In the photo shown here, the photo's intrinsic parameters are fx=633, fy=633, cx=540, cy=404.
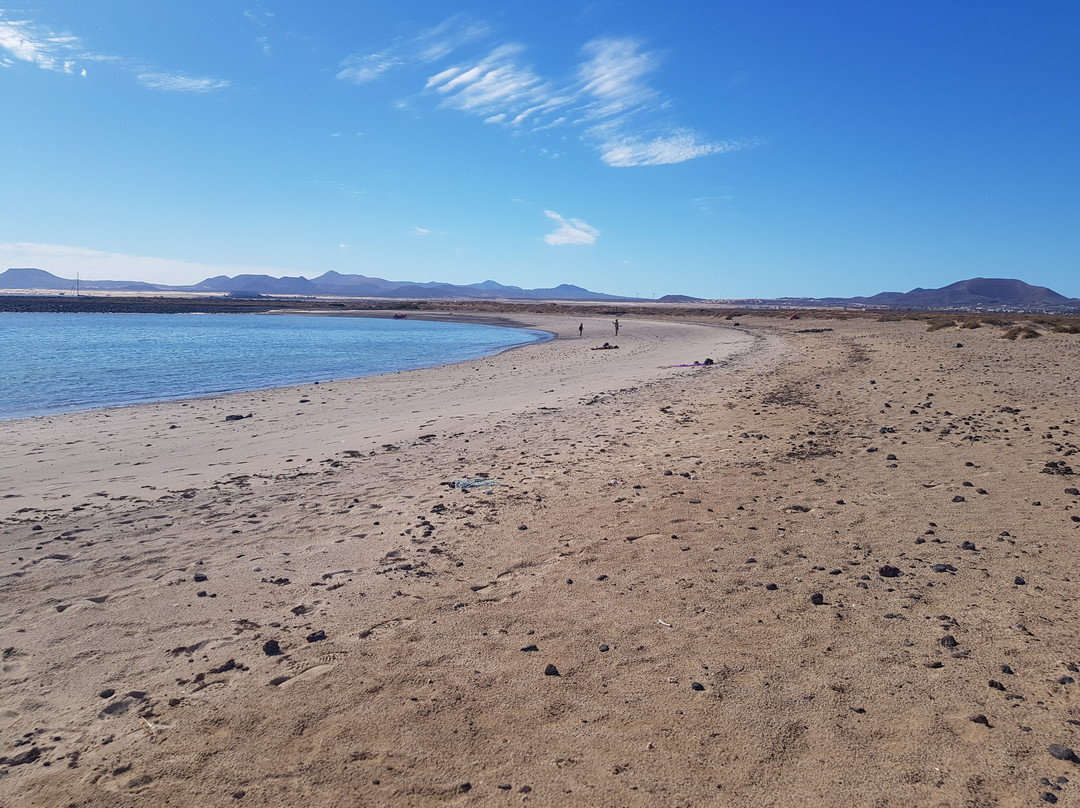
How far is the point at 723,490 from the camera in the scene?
7.74 m

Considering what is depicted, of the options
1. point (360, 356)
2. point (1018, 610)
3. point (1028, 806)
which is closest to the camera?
point (1028, 806)

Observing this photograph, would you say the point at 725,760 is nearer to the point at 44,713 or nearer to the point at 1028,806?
the point at 1028,806

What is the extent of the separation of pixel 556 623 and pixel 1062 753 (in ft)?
9.63

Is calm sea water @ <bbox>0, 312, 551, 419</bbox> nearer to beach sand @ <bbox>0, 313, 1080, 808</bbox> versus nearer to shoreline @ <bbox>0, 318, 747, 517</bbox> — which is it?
shoreline @ <bbox>0, 318, 747, 517</bbox>

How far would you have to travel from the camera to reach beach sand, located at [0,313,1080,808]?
3252mm

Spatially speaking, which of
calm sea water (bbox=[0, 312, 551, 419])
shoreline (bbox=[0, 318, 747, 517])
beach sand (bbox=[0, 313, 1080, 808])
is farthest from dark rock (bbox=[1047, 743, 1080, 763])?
calm sea water (bbox=[0, 312, 551, 419])

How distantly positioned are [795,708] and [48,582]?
6.22 metres

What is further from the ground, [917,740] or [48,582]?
[917,740]

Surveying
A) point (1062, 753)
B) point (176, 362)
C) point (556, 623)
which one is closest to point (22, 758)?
point (556, 623)

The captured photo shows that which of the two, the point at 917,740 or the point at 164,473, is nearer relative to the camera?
the point at 917,740

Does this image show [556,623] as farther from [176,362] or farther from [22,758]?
[176,362]

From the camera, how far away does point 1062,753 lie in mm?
3145

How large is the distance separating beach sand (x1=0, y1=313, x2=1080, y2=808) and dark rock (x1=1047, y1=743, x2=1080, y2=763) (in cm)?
1

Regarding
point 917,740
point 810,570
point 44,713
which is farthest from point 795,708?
point 44,713
